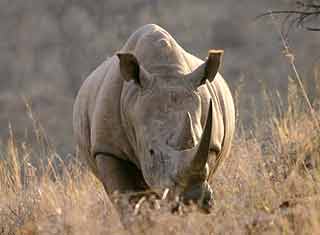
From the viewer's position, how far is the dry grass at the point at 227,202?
22.6 feet

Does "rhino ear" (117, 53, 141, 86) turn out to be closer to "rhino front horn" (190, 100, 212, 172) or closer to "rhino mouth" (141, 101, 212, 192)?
"rhino mouth" (141, 101, 212, 192)

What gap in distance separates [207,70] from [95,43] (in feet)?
68.0

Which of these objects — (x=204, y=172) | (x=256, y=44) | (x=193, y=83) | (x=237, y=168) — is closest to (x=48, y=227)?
(x=204, y=172)

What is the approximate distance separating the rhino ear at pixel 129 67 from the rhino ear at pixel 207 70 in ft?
1.01

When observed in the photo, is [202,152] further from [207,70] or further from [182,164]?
[207,70]

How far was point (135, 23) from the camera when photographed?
29.0 metres

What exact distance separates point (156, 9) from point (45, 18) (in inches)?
129

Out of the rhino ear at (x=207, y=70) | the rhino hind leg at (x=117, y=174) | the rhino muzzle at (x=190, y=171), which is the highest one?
the rhino ear at (x=207, y=70)

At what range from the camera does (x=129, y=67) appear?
27.4 feet

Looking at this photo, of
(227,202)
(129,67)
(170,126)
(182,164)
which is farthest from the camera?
(129,67)

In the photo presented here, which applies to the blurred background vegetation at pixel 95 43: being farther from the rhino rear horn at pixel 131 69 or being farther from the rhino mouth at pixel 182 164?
the rhino mouth at pixel 182 164

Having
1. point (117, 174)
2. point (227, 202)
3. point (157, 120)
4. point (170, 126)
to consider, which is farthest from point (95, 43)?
point (227, 202)

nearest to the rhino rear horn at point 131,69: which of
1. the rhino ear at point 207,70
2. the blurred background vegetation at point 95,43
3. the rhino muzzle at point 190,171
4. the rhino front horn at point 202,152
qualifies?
the rhino ear at point 207,70

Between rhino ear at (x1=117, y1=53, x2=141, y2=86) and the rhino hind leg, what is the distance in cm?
59
